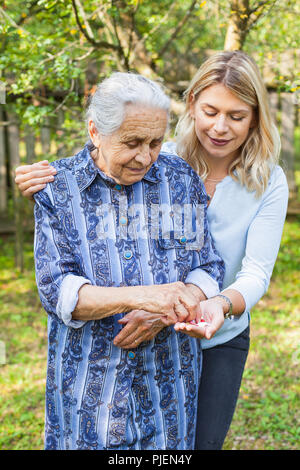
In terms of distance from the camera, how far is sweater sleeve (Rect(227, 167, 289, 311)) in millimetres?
2039

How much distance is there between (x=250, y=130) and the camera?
2.15m

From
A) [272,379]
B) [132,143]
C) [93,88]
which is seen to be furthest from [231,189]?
[272,379]

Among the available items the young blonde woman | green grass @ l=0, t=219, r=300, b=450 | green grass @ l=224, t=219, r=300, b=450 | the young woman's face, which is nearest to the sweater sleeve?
the young blonde woman

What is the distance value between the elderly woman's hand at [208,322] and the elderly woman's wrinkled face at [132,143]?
54 cm

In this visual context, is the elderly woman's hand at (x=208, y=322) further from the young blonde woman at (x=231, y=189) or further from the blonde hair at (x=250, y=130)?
the blonde hair at (x=250, y=130)

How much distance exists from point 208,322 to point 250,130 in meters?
0.84

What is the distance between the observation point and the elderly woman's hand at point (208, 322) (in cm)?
181

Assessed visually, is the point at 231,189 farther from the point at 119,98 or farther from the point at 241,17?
the point at 241,17

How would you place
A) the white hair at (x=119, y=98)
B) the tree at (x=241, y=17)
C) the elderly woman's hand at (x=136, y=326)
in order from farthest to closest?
the tree at (x=241, y=17)
the elderly woman's hand at (x=136, y=326)
the white hair at (x=119, y=98)

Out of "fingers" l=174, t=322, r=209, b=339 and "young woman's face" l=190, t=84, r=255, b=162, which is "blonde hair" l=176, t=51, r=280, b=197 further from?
"fingers" l=174, t=322, r=209, b=339

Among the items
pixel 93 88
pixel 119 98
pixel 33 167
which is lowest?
pixel 33 167

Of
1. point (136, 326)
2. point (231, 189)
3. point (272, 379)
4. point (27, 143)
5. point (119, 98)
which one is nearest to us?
point (119, 98)

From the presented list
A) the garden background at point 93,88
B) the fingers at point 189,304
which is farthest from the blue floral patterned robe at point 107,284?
the garden background at point 93,88
